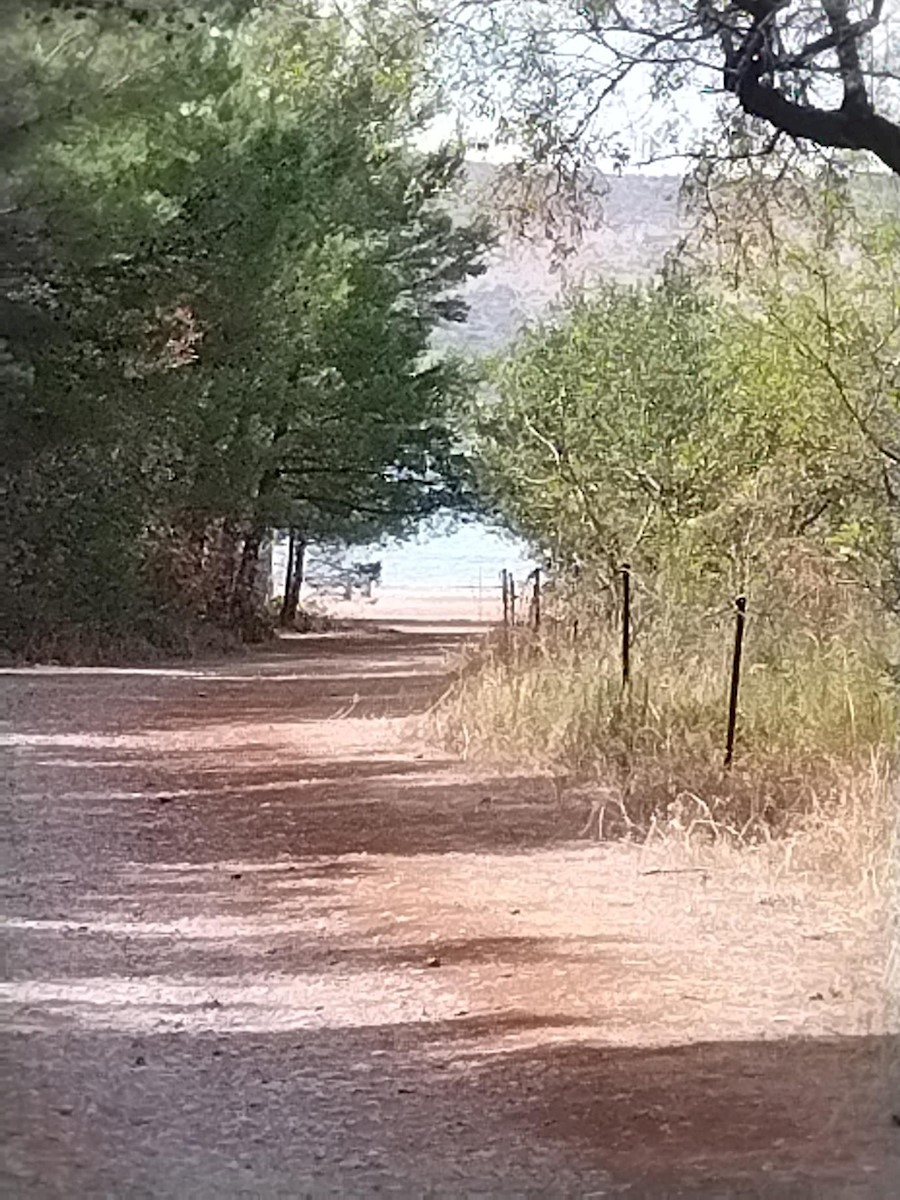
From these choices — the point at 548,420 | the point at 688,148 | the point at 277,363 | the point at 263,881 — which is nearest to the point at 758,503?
the point at 548,420

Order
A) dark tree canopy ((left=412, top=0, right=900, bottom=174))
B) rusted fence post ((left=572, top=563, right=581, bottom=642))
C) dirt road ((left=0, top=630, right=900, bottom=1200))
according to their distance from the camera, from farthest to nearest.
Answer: rusted fence post ((left=572, top=563, right=581, bottom=642))
dark tree canopy ((left=412, top=0, right=900, bottom=174))
dirt road ((left=0, top=630, right=900, bottom=1200))

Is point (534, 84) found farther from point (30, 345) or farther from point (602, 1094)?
point (602, 1094)

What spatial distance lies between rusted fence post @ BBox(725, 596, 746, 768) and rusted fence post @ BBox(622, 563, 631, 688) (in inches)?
3.8

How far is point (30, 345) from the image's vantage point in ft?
4.81

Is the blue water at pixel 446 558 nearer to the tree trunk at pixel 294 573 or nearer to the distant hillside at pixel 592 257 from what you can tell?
the tree trunk at pixel 294 573

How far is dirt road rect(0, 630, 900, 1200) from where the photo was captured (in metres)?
1.35

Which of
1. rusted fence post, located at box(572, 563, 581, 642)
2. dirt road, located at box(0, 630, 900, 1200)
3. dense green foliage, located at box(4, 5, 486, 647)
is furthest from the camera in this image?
rusted fence post, located at box(572, 563, 581, 642)

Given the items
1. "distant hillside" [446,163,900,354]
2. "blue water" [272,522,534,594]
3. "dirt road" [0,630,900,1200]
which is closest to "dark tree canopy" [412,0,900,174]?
"distant hillside" [446,163,900,354]

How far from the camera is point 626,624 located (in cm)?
175

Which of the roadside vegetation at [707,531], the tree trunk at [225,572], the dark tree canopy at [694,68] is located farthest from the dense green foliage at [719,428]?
the tree trunk at [225,572]

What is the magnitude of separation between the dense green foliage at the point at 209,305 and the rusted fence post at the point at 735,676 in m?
0.29

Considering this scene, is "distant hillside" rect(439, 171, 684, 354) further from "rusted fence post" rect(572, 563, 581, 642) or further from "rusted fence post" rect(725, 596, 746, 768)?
"rusted fence post" rect(725, 596, 746, 768)

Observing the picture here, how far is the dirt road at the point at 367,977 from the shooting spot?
135 centimetres

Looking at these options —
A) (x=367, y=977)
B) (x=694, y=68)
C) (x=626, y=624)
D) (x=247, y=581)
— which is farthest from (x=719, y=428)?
(x=367, y=977)
